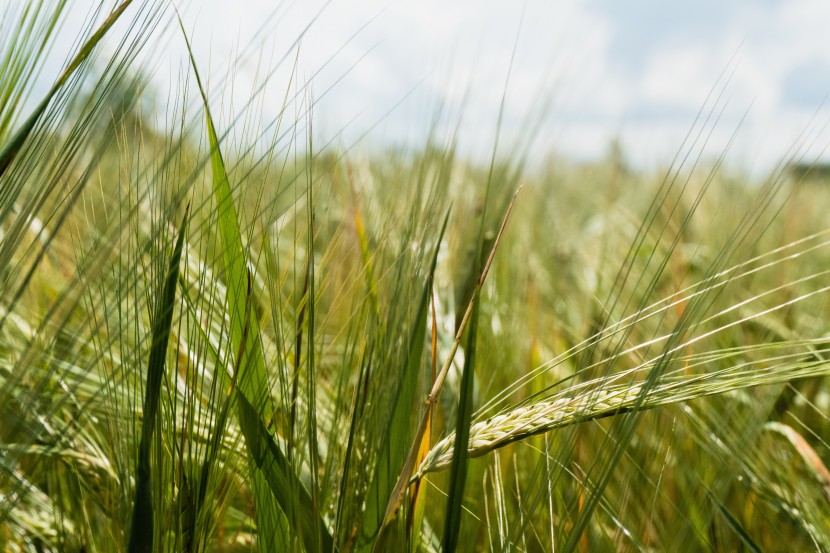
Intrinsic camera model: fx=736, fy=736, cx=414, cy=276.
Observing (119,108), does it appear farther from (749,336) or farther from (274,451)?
(749,336)

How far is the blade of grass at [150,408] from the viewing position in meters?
0.42

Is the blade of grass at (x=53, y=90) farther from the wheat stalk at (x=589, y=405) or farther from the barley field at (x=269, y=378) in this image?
the wheat stalk at (x=589, y=405)

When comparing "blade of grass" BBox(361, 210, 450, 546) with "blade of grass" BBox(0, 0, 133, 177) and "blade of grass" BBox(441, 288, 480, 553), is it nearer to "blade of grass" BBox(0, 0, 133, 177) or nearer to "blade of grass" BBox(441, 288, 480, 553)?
"blade of grass" BBox(441, 288, 480, 553)

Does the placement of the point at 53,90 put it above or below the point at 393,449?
above

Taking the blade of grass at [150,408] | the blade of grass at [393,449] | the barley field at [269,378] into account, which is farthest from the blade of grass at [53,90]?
the blade of grass at [393,449]

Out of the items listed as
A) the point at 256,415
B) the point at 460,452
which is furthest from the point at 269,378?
the point at 460,452

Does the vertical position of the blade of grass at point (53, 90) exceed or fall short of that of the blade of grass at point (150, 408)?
it exceeds it

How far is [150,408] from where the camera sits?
1.42 feet

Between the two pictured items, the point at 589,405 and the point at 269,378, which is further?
the point at 269,378

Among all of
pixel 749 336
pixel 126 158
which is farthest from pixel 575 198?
pixel 126 158

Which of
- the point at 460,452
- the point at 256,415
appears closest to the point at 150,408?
the point at 256,415

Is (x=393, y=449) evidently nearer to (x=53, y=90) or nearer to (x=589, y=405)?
(x=589, y=405)

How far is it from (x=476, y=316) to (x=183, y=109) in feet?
0.78

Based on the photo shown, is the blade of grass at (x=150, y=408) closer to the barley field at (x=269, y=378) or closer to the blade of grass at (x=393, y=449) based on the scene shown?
the barley field at (x=269, y=378)
